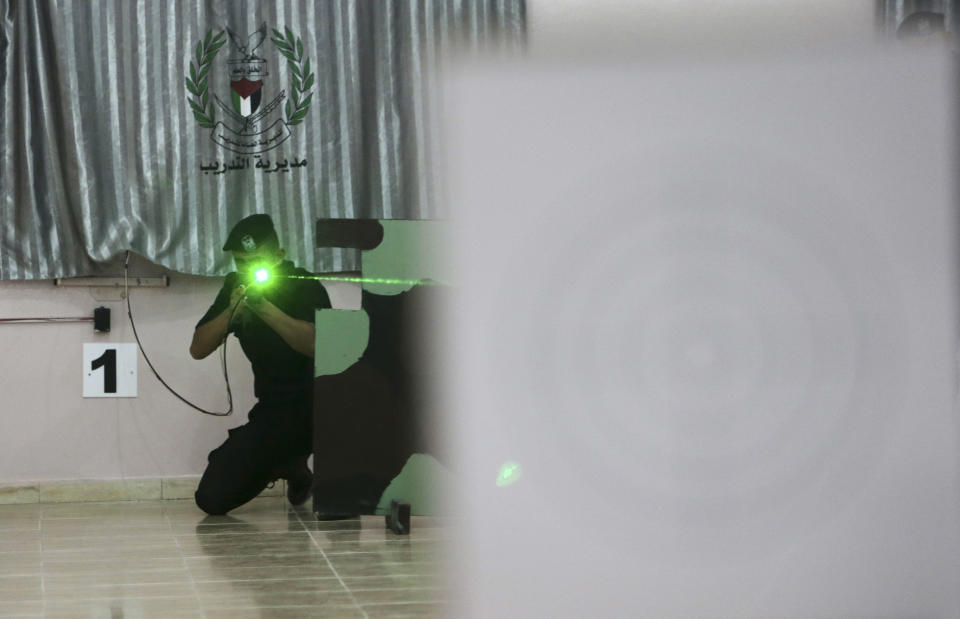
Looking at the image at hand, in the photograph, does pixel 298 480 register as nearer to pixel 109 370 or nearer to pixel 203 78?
→ pixel 109 370

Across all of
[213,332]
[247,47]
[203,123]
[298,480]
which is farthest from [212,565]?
[247,47]

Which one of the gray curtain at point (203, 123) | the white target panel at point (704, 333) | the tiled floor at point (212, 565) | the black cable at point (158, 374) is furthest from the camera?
the black cable at point (158, 374)

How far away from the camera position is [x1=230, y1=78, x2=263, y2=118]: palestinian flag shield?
3.36 meters

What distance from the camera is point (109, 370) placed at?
3363 mm

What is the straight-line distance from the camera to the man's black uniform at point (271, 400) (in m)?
3.12

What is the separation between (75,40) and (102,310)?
0.82m

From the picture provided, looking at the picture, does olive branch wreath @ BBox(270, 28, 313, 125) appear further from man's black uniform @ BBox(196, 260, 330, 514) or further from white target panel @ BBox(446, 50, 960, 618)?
white target panel @ BBox(446, 50, 960, 618)

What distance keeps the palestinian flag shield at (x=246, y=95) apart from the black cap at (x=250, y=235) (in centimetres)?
40

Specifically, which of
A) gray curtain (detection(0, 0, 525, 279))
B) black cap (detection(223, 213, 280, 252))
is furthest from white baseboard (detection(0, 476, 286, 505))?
black cap (detection(223, 213, 280, 252))


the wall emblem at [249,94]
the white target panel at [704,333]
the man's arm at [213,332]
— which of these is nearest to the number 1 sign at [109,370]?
the man's arm at [213,332]

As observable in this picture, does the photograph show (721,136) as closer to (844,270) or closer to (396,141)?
(844,270)

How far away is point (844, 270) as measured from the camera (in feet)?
1.86

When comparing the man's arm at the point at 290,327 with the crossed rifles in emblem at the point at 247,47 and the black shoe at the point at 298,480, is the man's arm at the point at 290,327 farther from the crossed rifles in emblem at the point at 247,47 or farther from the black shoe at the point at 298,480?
the crossed rifles in emblem at the point at 247,47

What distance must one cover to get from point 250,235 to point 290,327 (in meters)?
0.31
